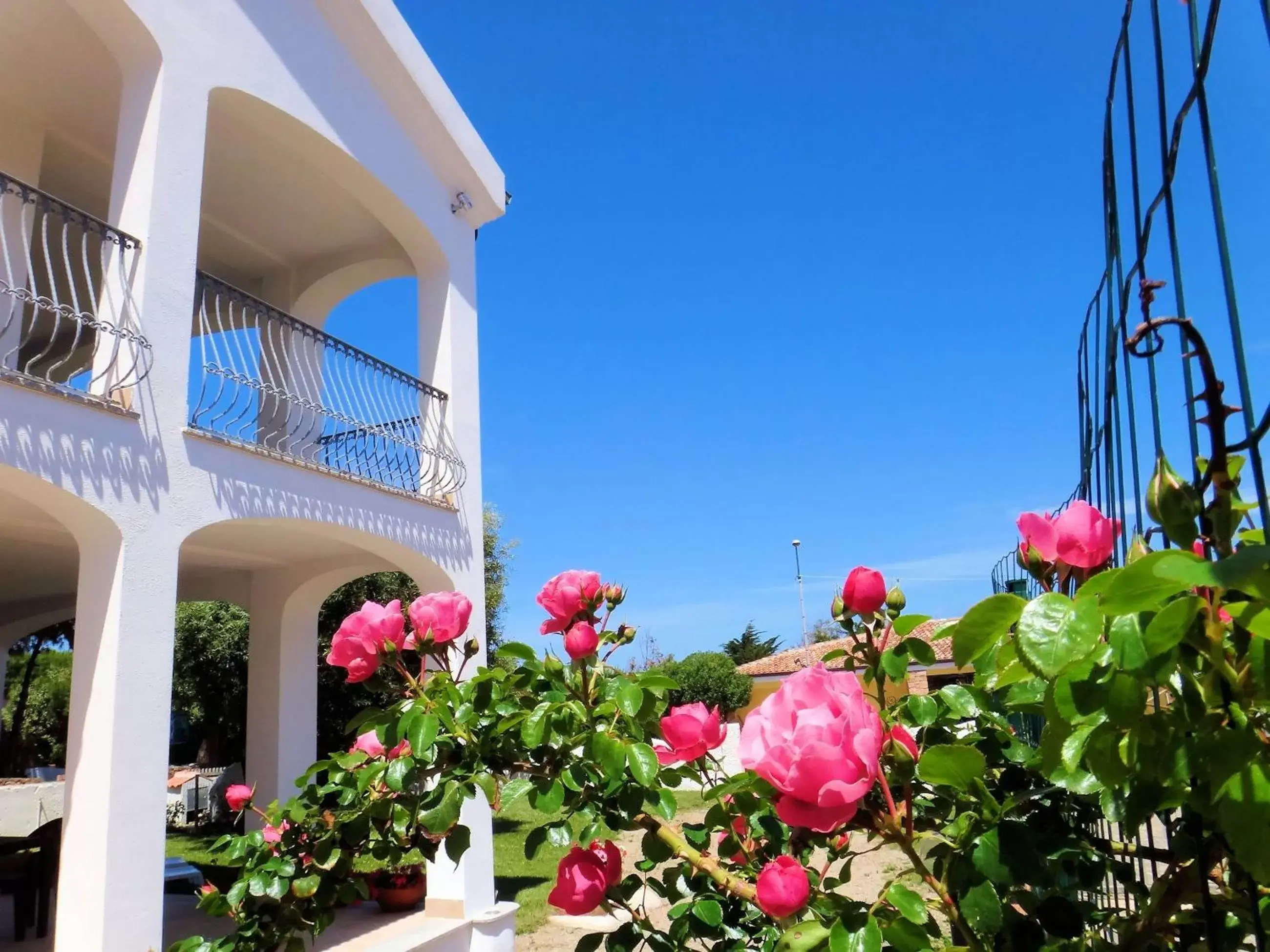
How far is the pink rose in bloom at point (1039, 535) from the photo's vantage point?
128 centimetres

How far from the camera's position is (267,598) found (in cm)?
926

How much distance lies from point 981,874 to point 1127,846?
0.32 meters

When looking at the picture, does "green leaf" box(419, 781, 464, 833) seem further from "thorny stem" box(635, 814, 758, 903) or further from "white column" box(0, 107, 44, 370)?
"white column" box(0, 107, 44, 370)

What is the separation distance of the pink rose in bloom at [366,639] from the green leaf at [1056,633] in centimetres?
139

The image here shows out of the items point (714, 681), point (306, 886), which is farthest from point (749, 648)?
point (306, 886)

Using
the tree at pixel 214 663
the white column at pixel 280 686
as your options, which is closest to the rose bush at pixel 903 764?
the white column at pixel 280 686

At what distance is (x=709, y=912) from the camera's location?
5.08 ft

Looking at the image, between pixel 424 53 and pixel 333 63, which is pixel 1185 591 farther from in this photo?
pixel 424 53

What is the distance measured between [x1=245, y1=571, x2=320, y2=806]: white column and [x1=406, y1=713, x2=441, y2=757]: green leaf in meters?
7.85

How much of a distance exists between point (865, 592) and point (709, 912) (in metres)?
0.61

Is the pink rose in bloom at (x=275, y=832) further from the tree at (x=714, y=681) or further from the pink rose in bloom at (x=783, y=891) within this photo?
the tree at (x=714, y=681)

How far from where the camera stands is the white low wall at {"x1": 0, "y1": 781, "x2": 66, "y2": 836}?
36.7 ft

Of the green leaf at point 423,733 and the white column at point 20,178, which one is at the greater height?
the white column at point 20,178

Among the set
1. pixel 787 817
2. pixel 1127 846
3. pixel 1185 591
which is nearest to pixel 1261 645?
pixel 1185 591
